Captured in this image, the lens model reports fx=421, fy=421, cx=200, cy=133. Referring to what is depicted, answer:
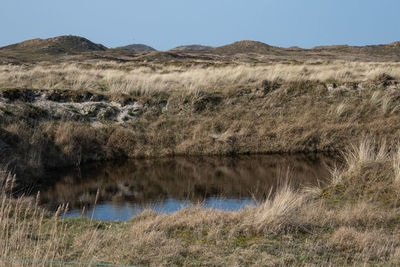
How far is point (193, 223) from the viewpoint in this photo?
6.70 m

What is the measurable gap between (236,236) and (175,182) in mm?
6587

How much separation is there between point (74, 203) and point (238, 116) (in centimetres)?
917

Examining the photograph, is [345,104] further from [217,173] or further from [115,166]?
[115,166]

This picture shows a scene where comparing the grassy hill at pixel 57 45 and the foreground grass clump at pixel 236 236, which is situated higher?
the grassy hill at pixel 57 45

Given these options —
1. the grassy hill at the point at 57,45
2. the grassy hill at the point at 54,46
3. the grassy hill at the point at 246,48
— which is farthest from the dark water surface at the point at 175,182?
the grassy hill at the point at 246,48

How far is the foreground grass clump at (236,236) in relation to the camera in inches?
209

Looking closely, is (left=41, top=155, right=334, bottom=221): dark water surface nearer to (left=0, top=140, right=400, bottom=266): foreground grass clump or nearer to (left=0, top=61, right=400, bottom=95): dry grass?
(left=0, top=140, right=400, bottom=266): foreground grass clump

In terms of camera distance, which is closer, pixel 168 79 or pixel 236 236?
pixel 236 236

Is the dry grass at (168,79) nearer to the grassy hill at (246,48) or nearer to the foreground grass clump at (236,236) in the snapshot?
the foreground grass clump at (236,236)

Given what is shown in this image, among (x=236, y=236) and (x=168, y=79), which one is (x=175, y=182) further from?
(x=168, y=79)

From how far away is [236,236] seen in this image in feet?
20.5

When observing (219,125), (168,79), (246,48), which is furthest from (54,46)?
(219,125)

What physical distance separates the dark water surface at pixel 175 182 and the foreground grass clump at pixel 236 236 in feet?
6.65

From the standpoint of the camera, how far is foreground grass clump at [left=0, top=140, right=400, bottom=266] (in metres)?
5.31
